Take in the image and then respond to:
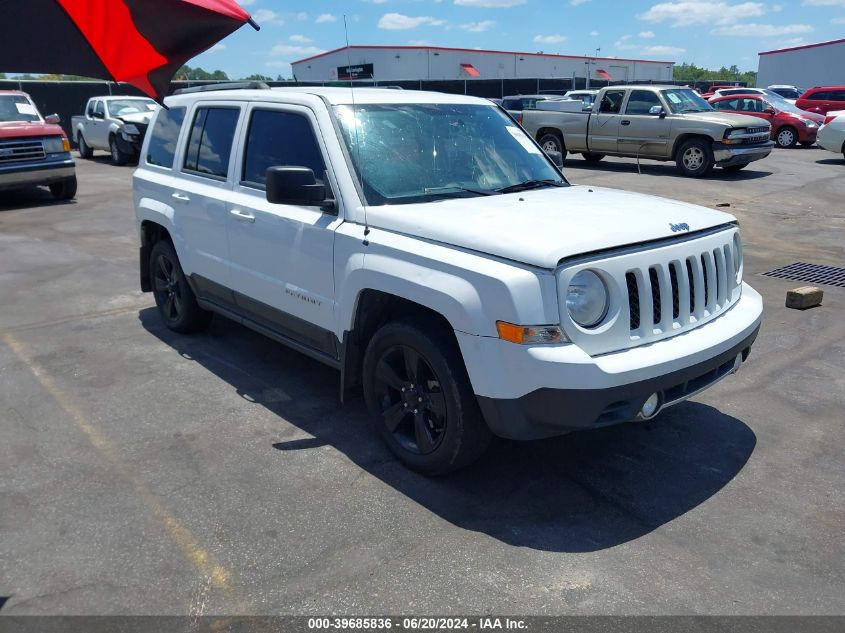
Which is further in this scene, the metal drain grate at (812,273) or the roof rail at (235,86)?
the metal drain grate at (812,273)

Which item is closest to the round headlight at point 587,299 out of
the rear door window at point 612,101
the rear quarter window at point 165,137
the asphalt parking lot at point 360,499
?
the asphalt parking lot at point 360,499

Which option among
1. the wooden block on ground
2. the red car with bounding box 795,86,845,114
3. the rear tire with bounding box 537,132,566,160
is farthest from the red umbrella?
the red car with bounding box 795,86,845,114

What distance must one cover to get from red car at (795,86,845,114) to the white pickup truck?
20.6m

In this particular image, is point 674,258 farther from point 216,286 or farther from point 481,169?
point 216,286

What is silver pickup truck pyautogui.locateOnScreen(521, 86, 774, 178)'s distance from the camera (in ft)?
52.1

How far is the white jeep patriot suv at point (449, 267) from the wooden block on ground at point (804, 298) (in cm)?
280

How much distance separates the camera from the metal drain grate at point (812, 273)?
7.97 metres

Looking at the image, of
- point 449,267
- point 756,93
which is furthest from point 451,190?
point 756,93

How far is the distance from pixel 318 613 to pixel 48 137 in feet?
43.2

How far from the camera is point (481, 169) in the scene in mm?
4715

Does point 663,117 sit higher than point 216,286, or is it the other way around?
point 663,117

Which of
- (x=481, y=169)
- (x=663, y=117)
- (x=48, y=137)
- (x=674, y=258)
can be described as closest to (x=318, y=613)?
(x=674, y=258)

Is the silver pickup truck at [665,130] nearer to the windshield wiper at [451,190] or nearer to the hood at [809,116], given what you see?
the hood at [809,116]

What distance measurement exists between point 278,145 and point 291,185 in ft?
3.04
